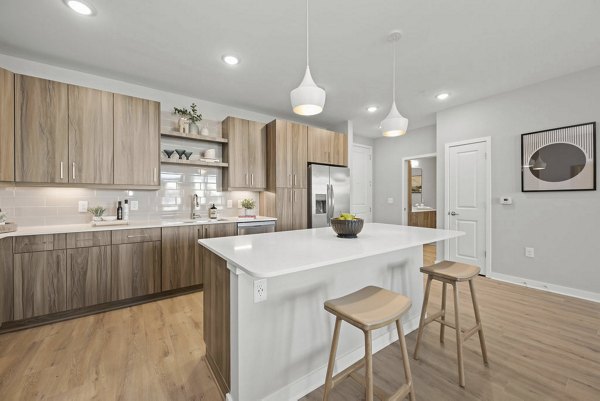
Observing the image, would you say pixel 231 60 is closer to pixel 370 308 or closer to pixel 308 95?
pixel 308 95

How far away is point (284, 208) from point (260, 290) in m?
2.63

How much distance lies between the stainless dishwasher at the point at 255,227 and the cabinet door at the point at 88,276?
1.48m

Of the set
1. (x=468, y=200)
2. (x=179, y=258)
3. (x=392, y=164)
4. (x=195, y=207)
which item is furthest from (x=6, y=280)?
(x=392, y=164)

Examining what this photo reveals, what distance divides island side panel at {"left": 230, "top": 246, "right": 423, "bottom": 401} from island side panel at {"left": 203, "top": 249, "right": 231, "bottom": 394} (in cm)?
10

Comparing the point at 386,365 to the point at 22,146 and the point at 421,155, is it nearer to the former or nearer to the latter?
the point at 22,146

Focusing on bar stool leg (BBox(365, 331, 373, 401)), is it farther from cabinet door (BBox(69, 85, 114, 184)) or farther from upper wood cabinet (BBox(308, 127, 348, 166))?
upper wood cabinet (BBox(308, 127, 348, 166))

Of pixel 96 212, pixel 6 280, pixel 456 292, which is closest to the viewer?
pixel 456 292

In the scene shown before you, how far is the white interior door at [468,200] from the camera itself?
3.79 meters

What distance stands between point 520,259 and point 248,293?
3.89m

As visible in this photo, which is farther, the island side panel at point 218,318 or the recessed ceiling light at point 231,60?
the recessed ceiling light at point 231,60

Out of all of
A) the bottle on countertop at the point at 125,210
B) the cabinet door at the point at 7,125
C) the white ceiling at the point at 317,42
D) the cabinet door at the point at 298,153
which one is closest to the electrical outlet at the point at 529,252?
the white ceiling at the point at 317,42

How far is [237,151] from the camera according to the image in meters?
3.75

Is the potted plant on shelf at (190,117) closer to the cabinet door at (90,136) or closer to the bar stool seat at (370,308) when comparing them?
the cabinet door at (90,136)

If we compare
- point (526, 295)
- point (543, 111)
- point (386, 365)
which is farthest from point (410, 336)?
point (543, 111)
